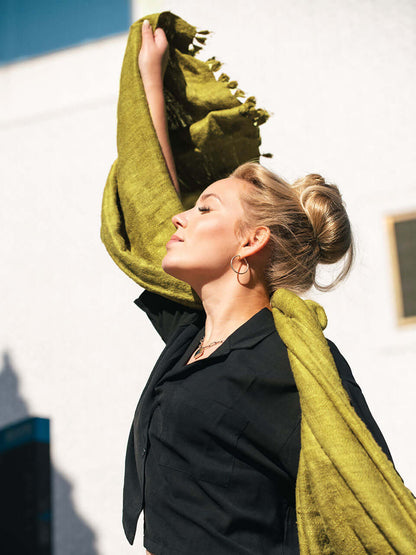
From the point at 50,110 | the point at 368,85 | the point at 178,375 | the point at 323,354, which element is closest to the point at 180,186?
the point at 178,375

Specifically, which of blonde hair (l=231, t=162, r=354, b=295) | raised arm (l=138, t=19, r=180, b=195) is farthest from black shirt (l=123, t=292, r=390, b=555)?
raised arm (l=138, t=19, r=180, b=195)

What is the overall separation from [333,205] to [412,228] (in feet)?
5.55

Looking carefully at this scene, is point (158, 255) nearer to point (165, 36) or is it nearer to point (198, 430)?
point (198, 430)

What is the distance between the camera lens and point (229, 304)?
1.33m

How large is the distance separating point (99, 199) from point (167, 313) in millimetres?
2328

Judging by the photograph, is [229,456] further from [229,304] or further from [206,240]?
[206,240]

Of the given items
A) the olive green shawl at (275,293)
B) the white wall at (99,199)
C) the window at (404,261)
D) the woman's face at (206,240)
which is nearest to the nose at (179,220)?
the woman's face at (206,240)

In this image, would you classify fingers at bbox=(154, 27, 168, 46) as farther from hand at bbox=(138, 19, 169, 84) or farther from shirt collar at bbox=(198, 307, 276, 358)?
shirt collar at bbox=(198, 307, 276, 358)

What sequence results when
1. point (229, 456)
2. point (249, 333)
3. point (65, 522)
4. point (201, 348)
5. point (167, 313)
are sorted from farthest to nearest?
point (65, 522) → point (167, 313) → point (201, 348) → point (249, 333) → point (229, 456)

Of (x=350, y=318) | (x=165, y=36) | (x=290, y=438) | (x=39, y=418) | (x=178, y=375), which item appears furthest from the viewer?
(x=39, y=418)

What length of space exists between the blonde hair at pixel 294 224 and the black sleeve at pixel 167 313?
0.72ft

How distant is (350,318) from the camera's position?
2848 millimetres

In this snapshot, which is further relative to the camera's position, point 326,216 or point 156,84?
point 156,84

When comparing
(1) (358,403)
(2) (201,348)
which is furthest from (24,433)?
(1) (358,403)
